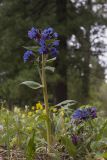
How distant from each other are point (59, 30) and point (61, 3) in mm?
1731

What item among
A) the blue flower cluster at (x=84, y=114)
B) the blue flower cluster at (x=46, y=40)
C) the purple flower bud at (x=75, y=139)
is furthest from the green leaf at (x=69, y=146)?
the blue flower cluster at (x=46, y=40)

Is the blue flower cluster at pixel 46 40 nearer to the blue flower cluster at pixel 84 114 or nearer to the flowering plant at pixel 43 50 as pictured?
the flowering plant at pixel 43 50

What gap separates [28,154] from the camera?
302 cm

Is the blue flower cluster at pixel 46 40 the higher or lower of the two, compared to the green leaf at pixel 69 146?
higher

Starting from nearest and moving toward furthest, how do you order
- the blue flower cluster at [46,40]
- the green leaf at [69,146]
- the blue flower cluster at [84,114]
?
the green leaf at [69,146] → the blue flower cluster at [46,40] → the blue flower cluster at [84,114]

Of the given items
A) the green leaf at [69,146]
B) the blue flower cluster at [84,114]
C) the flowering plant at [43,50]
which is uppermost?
the flowering plant at [43,50]

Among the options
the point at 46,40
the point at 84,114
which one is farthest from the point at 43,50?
the point at 84,114

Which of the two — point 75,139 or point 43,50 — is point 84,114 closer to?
point 75,139

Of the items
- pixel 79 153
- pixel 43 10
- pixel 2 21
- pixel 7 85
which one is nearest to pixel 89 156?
pixel 79 153

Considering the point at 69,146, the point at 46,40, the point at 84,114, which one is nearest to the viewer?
the point at 69,146

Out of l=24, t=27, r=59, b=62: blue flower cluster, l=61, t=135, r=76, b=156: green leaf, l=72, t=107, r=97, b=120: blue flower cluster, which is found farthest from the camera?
l=72, t=107, r=97, b=120: blue flower cluster

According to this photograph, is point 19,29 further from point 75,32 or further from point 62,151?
point 62,151

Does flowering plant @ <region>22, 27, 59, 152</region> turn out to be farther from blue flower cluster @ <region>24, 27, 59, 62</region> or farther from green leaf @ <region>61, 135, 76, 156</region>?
green leaf @ <region>61, 135, 76, 156</region>

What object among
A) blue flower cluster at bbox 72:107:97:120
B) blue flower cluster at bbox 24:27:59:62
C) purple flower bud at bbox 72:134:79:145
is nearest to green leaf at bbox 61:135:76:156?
purple flower bud at bbox 72:134:79:145
